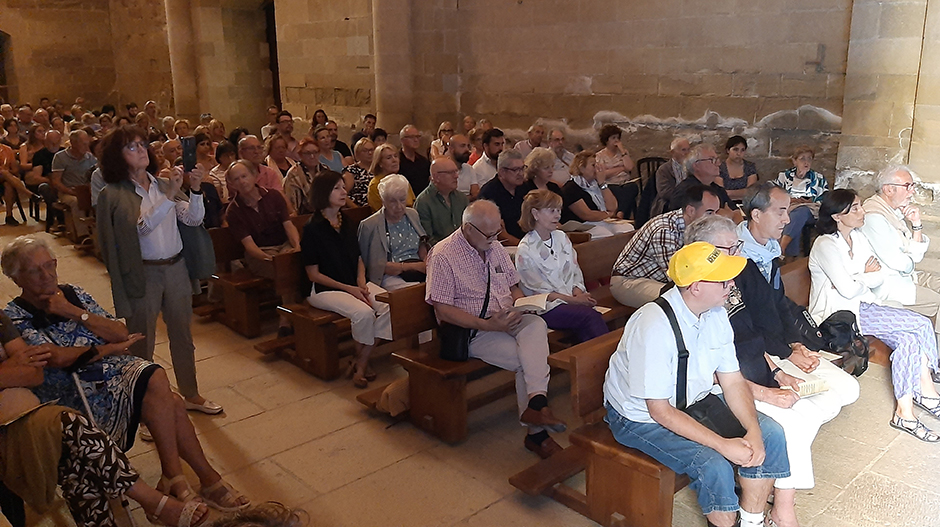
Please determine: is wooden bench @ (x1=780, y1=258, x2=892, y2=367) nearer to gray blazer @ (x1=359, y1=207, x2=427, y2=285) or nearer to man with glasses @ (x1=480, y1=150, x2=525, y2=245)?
man with glasses @ (x1=480, y1=150, x2=525, y2=245)

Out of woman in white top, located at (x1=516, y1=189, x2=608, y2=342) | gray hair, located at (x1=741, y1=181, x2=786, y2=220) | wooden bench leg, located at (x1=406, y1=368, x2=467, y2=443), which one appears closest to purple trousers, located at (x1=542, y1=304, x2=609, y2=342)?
woman in white top, located at (x1=516, y1=189, x2=608, y2=342)

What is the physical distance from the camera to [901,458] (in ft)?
11.4

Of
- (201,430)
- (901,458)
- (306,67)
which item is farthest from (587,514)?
(306,67)

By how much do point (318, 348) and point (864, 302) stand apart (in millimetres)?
3063

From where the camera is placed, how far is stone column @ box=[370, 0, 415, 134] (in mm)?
9594

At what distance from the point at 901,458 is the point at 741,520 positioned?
4.12 feet

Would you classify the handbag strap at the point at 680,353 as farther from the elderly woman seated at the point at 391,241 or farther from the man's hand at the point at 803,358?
A: the elderly woman seated at the point at 391,241

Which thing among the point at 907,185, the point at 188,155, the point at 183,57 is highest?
the point at 183,57

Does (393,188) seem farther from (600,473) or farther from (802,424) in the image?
(802,424)

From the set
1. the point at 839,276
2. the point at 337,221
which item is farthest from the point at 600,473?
the point at 337,221

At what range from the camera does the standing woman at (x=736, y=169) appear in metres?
6.80

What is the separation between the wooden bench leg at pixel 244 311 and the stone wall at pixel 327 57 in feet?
18.3

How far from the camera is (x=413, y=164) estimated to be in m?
6.91

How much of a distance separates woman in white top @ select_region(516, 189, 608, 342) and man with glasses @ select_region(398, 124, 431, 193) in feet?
9.74
